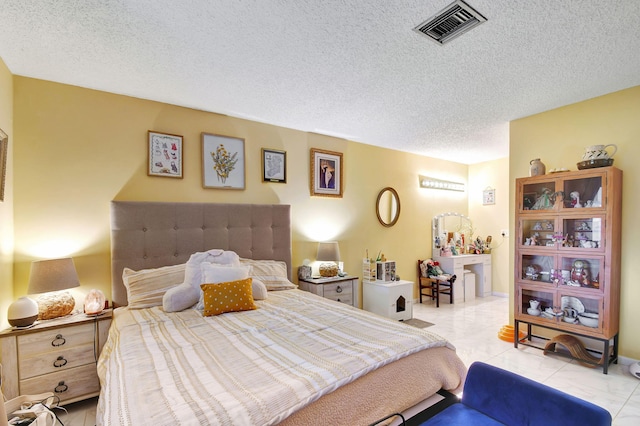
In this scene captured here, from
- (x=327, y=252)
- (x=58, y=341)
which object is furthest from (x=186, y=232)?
(x=327, y=252)

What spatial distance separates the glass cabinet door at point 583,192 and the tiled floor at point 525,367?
149 centimetres

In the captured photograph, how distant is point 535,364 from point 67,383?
3.94 m

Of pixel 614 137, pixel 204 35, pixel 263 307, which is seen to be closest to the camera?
pixel 204 35

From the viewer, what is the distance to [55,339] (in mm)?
2121

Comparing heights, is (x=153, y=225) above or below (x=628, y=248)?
above

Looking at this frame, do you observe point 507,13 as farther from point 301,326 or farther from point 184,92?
point 184,92

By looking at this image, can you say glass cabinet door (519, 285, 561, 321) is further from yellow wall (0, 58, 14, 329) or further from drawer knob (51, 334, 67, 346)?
yellow wall (0, 58, 14, 329)

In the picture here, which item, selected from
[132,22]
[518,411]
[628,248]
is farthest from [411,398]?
[628,248]

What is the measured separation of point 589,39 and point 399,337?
2.28 metres

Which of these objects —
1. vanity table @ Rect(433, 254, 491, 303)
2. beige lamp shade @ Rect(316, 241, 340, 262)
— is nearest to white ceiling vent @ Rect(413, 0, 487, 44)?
beige lamp shade @ Rect(316, 241, 340, 262)

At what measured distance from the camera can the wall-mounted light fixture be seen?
5164 millimetres

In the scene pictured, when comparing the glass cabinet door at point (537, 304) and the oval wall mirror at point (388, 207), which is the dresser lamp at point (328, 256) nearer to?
the oval wall mirror at point (388, 207)

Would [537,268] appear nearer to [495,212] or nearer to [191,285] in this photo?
[495,212]

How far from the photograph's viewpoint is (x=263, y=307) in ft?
7.85
